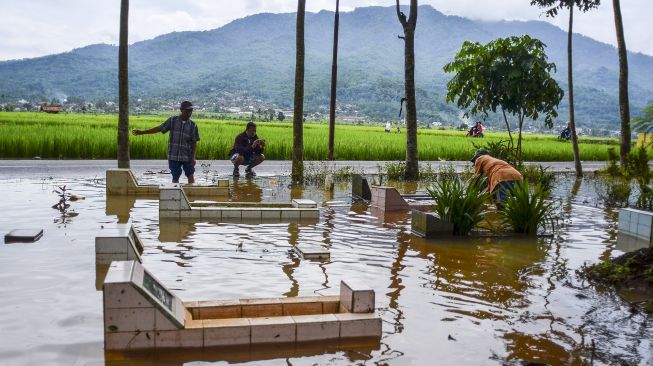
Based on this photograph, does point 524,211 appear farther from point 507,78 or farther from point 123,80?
point 123,80

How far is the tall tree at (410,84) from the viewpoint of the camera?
19.8 meters

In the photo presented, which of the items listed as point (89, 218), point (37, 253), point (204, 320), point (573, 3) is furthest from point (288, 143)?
point (204, 320)

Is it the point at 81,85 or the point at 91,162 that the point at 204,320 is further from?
the point at 81,85

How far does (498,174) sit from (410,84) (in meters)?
8.08

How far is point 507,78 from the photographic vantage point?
61.6ft

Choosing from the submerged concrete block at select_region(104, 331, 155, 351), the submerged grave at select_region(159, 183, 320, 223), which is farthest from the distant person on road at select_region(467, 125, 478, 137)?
the submerged concrete block at select_region(104, 331, 155, 351)

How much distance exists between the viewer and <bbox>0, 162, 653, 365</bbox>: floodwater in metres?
5.49

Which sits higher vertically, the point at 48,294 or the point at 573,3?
the point at 573,3

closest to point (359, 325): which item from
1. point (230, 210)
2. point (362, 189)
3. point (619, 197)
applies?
point (230, 210)

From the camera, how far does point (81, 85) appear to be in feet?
604

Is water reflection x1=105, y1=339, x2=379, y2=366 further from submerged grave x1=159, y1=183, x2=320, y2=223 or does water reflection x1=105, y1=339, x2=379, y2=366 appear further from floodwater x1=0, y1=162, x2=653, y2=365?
submerged grave x1=159, y1=183, x2=320, y2=223

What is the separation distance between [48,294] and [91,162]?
57.1 ft

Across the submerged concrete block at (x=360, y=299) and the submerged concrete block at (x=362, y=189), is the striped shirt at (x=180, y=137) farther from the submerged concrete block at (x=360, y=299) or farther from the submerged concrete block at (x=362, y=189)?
the submerged concrete block at (x=360, y=299)

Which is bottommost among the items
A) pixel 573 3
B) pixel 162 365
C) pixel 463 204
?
pixel 162 365
